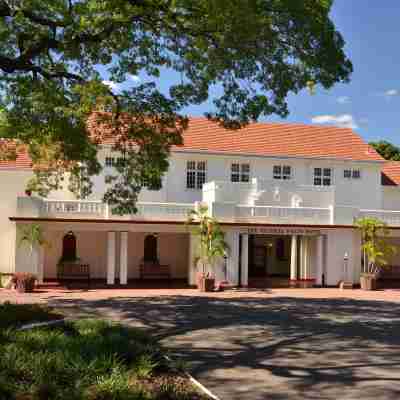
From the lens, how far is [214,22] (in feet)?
44.6

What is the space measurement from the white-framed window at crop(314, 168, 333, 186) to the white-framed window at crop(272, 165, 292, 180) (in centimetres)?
160

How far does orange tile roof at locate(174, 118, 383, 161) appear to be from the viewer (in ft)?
107

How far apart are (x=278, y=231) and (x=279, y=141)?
827 centimetres

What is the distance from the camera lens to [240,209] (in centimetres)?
2745

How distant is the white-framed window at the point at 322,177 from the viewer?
33.4m

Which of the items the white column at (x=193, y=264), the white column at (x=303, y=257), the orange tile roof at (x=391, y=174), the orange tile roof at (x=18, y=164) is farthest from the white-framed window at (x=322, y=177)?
the orange tile roof at (x=18, y=164)

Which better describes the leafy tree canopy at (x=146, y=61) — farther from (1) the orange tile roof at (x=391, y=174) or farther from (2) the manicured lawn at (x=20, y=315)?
(1) the orange tile roof at (x=391, y=174)

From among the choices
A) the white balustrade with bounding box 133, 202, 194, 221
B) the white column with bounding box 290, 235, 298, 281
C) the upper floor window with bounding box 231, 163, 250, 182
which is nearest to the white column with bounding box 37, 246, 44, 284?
the white balustrade with bounding box 133, 202, 194, 221

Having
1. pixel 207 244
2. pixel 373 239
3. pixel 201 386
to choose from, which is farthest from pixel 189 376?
pixel 373 239

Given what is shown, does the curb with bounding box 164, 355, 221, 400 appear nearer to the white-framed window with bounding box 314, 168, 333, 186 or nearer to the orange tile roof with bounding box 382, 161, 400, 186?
the white-framed window with bounding box 314, 168, 333, 186

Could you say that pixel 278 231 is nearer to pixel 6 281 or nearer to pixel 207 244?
pixel 207 244

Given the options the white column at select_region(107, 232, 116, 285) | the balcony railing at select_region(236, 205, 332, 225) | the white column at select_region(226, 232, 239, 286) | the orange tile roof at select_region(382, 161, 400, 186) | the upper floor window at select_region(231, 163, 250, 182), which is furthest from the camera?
the orange tile roof at select_region(382, 161, 400, 186)

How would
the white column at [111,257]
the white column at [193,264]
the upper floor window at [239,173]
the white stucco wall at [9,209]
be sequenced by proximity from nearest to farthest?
1. the white column at [111,257]
2. the white column at [193,264]
3. the white stucco wall at [9,209]
4. the upper floor window at [239,173]

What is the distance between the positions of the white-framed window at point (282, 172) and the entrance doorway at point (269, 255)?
11.3 feet
